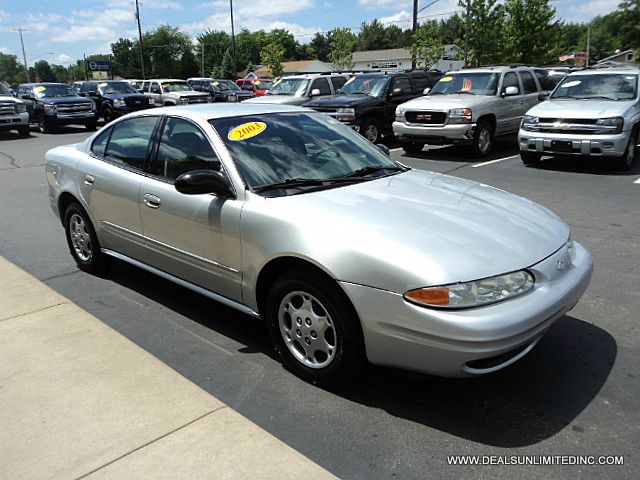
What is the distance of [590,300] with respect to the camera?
4422 millimetres

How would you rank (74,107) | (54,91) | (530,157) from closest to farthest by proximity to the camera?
(530,157), (74,107), (54,91)

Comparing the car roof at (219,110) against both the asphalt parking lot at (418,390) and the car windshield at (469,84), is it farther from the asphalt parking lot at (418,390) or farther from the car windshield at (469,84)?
the car windshield at (469,84)

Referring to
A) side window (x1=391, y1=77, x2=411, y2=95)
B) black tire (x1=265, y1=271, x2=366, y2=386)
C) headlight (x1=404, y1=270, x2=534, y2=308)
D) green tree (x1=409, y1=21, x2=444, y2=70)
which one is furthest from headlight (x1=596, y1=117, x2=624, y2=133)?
green tree (x1=409, y1=21, x2=444, y2=70)

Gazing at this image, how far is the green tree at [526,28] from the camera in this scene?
30125 millimetres

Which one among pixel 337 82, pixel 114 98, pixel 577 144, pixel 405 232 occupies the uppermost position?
pixel 337 82

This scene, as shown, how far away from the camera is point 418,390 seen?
128 inches

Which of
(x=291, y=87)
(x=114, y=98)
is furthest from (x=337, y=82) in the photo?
(x=114, y=98)

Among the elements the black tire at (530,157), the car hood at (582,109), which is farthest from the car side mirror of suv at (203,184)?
the black tire at (530,157)

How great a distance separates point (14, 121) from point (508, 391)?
19.6m

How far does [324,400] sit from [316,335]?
36cm

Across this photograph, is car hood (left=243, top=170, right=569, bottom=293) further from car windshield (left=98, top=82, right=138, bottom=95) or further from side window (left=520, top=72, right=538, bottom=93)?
car windshield (left=98, top=82, right=138, bottom=95)

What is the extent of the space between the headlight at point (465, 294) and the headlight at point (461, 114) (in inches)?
360

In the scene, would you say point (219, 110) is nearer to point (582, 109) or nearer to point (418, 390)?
point (418, 390)

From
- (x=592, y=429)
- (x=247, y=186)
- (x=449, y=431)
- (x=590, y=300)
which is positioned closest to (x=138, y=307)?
(x=247, y=186)
